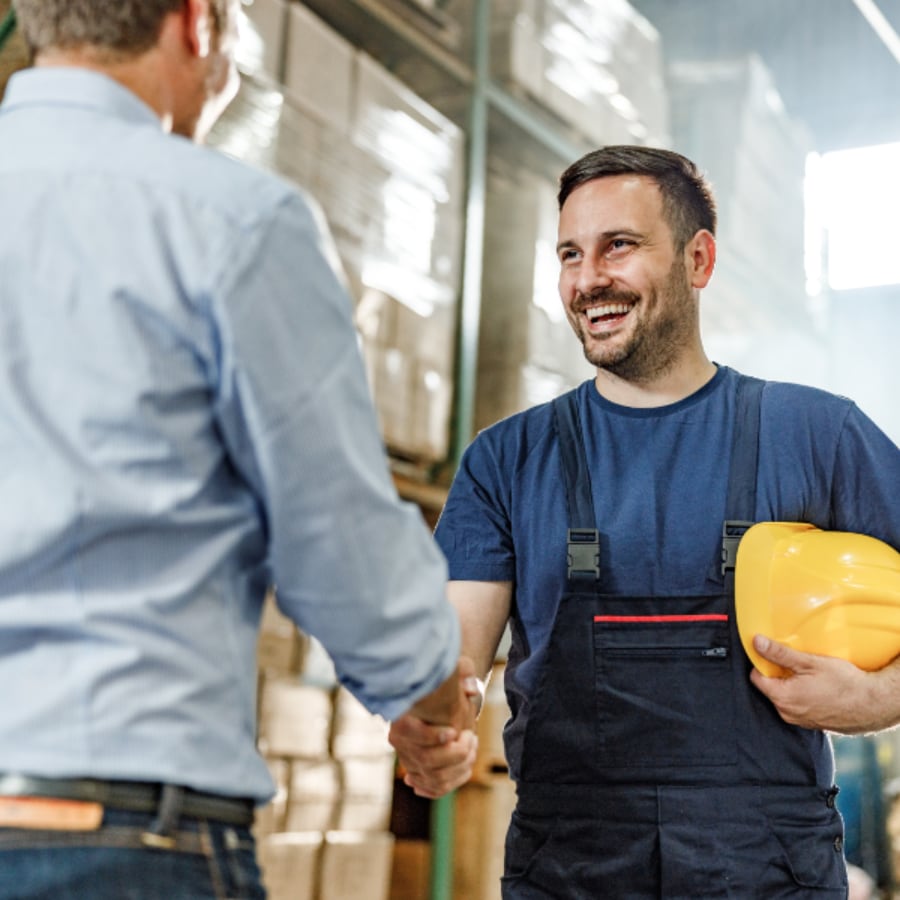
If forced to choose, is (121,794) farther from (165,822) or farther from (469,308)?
(469,308)

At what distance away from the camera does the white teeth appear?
214 cm

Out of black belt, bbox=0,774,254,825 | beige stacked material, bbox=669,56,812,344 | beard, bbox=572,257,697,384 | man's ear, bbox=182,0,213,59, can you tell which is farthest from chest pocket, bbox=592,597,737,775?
beige stacked material, bbox=669,56,812,344

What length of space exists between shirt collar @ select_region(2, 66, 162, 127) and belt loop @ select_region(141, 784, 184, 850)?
605 mm

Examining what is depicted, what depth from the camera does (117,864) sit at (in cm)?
99

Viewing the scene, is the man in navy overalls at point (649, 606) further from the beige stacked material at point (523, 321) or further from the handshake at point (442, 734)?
the beige stacked material at point (523, 321)

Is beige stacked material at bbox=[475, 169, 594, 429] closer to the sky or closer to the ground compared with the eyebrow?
closer to the sky

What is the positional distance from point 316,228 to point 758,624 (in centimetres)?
99

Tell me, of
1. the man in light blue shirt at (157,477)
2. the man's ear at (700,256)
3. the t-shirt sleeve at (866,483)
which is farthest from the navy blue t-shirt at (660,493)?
the man in light blue shirt at (157,477)

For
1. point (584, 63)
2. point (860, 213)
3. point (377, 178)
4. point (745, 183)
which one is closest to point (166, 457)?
point (377, 178)

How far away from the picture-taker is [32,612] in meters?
0.99

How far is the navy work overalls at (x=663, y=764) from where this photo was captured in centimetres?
175

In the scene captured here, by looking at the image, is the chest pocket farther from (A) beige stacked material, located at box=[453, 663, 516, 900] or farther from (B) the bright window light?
(B) the bright window light

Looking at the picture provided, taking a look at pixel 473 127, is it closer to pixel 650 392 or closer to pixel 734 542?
pixel 650 392

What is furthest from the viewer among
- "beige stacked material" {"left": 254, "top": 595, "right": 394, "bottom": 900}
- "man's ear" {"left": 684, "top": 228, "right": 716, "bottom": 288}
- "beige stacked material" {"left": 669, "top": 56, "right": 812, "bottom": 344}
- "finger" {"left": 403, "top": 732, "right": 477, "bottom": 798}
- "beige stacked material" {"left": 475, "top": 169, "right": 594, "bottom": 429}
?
"beige stacked material" {"left": 669, "top": 56, "right": 812, "bottom": 344}
